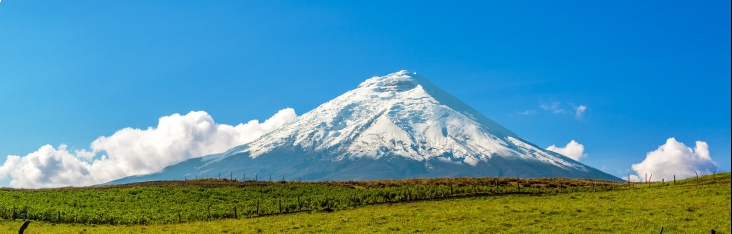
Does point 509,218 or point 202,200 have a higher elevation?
point 202,200

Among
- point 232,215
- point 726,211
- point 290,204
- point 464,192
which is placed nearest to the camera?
point 726,211

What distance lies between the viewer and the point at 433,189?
257ft

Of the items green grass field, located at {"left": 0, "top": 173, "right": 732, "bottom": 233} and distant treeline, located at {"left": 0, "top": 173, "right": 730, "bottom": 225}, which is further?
distant treeline, located at {"left": 0, "top": 173, "right": 730, "bottom": 225}

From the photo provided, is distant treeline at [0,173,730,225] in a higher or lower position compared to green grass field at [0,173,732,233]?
higher

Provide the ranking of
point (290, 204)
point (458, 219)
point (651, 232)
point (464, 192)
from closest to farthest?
1. point (651, 232)
2. point (458, 219)
3. point (290, 204)
4. point (464, 192)

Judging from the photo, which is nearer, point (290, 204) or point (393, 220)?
point (393, 220)

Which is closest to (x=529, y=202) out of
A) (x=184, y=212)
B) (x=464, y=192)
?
(x=464, y=192)

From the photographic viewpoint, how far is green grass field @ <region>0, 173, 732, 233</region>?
43.7m

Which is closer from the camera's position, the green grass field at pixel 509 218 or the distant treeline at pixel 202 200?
the green grass field at pixel 509 218

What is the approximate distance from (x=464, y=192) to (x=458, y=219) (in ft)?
82.0

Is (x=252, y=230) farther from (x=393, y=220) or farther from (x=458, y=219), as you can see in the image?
(x=458, y=219)

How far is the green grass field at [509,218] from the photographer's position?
1721 inches

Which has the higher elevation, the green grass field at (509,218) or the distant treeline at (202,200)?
the distant treeline at (202,200)

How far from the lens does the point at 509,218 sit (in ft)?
164
